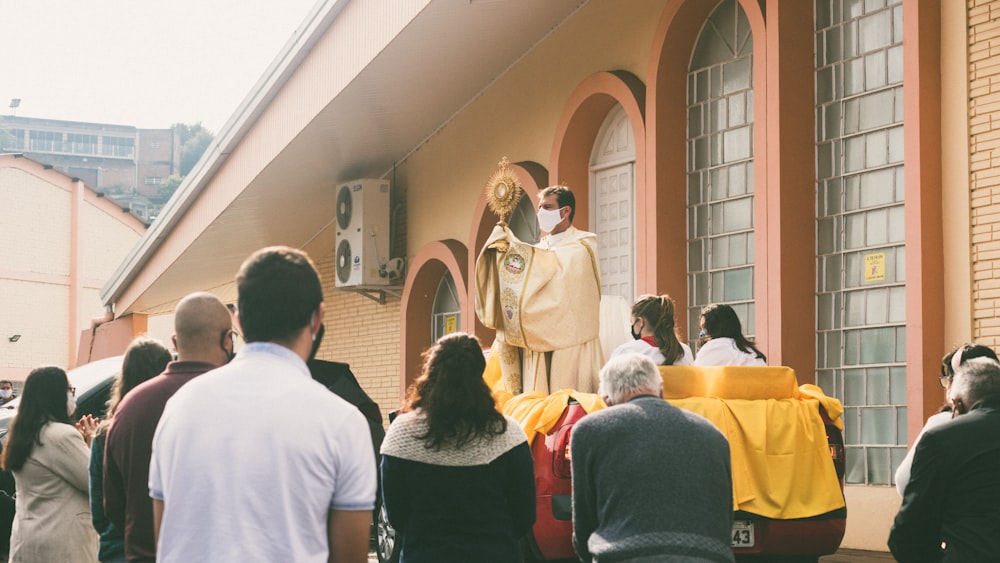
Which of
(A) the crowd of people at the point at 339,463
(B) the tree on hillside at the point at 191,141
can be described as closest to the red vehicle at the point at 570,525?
(A) the crowd of people at the point at 339,463

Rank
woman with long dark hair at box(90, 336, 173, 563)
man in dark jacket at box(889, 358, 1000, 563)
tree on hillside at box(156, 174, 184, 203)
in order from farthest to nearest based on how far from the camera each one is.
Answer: tree on hillside at box(156, 174, 184, 203) < woman with long dark hair at box(90, 336, 173, 563) < man in dark jacket at box(889, 358, 1000, 563)

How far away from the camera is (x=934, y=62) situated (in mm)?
9781

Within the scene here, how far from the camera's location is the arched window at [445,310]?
60.7 ft

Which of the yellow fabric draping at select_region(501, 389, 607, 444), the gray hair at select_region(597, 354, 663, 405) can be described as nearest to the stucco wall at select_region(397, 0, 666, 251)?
the yellow fabric draping at select_region(501, 389, 607, 444)

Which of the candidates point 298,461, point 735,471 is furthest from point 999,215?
point 298,461

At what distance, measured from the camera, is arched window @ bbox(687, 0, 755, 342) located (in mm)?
12266

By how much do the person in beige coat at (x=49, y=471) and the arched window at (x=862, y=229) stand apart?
6.27 m

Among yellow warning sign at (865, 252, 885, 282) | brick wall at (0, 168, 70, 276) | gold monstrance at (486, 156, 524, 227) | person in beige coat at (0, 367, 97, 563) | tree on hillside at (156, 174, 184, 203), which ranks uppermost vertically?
tree on hillside at (156, 174, 184, 203)

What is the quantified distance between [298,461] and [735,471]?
4.13m

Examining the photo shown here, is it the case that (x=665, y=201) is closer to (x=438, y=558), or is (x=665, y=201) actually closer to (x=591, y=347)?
(x=591, y=347)

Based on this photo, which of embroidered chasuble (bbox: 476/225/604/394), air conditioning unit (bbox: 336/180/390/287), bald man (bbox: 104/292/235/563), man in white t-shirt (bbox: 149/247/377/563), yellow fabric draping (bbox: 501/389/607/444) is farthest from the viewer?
air conditioning unit (bbox: 336/180/390/287)

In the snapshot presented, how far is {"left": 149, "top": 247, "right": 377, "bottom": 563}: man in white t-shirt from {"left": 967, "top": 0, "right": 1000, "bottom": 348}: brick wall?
23.1 feet

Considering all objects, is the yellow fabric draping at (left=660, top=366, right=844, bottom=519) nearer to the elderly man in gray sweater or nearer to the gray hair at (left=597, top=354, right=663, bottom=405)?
the gray hair at (left=597, top=354, right=663, bottom=405)

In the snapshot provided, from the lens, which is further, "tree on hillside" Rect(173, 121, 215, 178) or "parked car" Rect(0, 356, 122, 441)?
"tree on hillside" Rect(173, 121, 215, 178)
